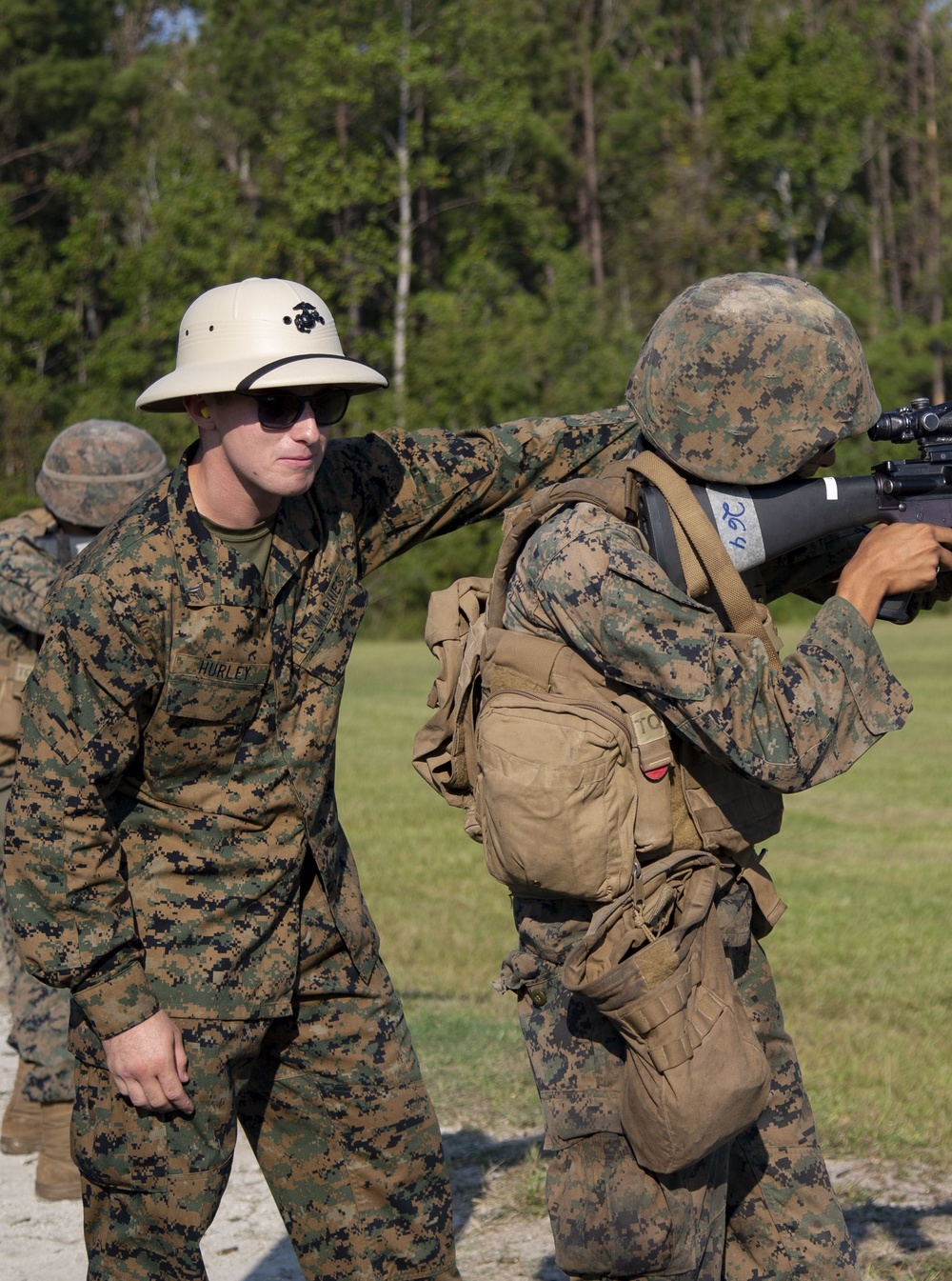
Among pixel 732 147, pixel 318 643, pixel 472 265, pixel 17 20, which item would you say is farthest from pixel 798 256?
pixel 318 643

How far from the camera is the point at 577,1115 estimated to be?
3.38 m

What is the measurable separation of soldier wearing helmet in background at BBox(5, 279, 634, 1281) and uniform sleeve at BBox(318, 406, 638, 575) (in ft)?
0.23

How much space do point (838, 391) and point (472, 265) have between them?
127 ft

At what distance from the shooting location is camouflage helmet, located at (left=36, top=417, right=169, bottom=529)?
19.0ft

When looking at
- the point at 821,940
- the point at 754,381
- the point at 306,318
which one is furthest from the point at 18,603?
the point at 821,940

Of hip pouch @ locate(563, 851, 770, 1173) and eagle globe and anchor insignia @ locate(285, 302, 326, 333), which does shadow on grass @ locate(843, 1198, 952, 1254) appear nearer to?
hip pouch @ locate(563, 851, 770, 1173)

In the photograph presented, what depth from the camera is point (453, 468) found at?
399 centimetres

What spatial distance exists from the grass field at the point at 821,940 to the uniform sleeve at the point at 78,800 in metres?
2.61

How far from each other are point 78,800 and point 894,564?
66.4 inches

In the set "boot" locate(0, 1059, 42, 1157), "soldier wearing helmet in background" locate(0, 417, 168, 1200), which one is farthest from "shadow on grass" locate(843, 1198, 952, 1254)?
"boot" locate(0, 1059, 42, 1157)

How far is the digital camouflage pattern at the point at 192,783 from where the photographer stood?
3.38 m

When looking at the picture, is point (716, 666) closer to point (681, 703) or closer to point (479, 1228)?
point (681, 703)

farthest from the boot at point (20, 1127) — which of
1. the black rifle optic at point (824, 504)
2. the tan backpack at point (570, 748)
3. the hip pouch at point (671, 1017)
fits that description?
the black rifle optic at point (824, 504)

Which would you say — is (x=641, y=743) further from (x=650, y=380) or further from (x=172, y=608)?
(x=172, y=608)
